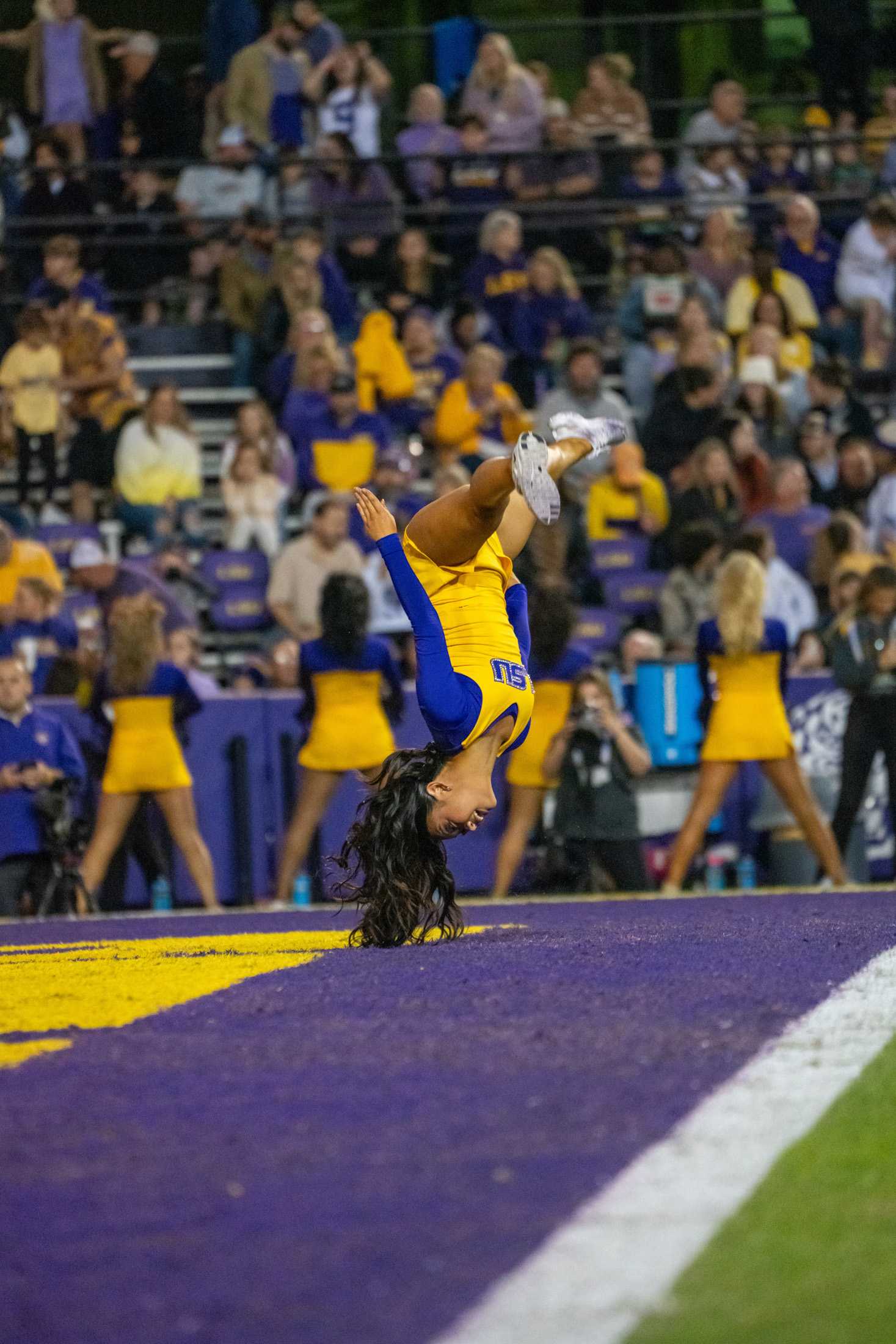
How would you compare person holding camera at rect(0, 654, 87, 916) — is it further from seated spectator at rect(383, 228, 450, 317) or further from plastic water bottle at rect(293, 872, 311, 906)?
seated spectator at rect(383, 228, 450, 317)

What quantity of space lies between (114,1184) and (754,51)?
18.9m

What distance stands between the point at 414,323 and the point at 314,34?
12.4ft

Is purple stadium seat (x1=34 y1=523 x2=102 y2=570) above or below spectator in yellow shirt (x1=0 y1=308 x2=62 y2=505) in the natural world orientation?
below

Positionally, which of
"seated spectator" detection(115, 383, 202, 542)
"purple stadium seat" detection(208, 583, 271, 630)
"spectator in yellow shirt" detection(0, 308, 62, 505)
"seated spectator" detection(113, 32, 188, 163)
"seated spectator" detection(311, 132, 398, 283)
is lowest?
"purple stadium seat" detection(208, 583, 271, 630)

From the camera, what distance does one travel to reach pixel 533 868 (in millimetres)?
12664

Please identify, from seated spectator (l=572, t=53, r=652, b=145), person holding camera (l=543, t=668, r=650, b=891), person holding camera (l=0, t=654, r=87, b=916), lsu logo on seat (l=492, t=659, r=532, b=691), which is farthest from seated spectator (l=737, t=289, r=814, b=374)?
lsu logo on seat (l=492, t=659, r=532, b=691)

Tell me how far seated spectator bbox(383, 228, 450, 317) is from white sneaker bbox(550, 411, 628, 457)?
8.63 meters

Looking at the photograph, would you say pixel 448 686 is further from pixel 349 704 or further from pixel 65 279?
pixel 65 279

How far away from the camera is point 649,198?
17.8 meters

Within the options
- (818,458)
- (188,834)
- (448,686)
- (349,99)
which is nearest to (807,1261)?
(448,686)

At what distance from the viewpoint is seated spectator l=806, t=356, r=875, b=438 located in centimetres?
1588

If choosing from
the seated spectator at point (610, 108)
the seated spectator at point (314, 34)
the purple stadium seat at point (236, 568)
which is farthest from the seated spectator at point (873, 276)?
the purple stadium seat at point (236, 568)

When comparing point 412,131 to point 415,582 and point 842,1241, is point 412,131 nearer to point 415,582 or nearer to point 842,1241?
point 415,582

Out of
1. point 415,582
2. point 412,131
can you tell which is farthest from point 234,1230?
point 412,131
